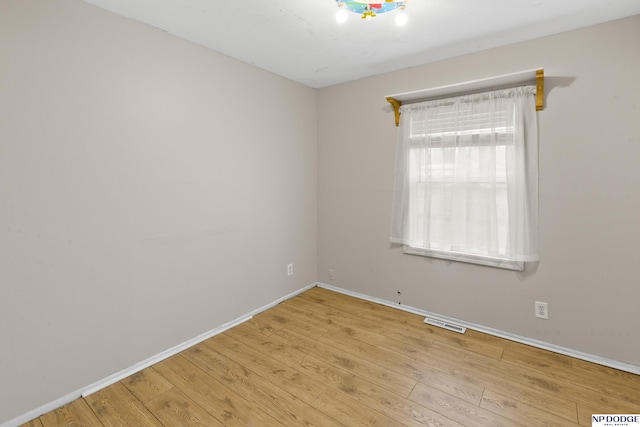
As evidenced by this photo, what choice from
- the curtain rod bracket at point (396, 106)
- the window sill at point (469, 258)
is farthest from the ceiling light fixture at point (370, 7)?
the window sill at point (469, 258)

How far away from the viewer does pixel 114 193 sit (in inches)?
77.2

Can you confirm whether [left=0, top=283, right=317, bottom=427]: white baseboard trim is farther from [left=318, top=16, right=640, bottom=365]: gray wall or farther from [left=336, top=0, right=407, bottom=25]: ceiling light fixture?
[left=336, top=0, right=407, bottom=25]: ceiling light fixture

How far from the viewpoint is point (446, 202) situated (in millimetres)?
2701

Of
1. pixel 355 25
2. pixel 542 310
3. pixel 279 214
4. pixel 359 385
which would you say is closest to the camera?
pixel 359 385

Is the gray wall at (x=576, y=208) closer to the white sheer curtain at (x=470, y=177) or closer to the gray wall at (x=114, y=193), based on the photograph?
the white sheer curtain at (x=470, y=177)

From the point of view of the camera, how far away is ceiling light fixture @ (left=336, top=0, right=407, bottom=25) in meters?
1.67

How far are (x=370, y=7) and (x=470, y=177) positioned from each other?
5.12 feet

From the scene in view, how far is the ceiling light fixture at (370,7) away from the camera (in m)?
1.67

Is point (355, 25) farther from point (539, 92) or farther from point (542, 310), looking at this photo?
point (542, 310)

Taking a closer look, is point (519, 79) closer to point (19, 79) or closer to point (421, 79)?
point (421, 79)

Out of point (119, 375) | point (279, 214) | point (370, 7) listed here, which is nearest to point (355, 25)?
point (370, 7)

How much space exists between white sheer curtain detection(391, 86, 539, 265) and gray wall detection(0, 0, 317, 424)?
1.43m

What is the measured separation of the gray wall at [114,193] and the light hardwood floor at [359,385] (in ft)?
1.04

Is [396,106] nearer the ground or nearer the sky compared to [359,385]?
nearer the sky
